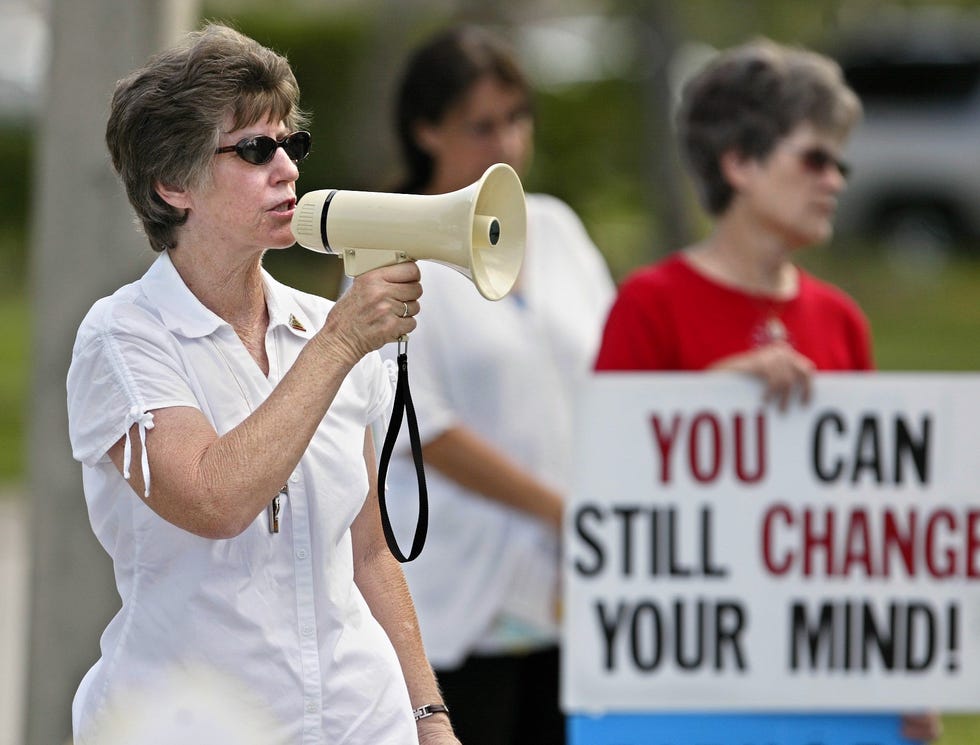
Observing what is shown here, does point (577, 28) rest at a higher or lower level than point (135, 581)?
higher

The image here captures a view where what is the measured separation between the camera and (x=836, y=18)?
799 inches

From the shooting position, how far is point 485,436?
3.74 metres

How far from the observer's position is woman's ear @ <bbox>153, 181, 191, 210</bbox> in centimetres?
220

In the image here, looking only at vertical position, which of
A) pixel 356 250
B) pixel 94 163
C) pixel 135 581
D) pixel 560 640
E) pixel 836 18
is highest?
pixel 836 18

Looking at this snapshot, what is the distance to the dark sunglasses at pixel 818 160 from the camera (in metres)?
3.79

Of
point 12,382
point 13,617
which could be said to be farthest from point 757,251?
point 12,382

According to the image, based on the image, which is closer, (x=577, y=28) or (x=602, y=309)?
(x=602, y=309)

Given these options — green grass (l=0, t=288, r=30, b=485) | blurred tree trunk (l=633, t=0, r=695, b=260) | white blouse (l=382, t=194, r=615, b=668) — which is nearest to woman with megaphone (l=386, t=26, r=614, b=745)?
white blouse (l=382, t=194, r=615, b=668)

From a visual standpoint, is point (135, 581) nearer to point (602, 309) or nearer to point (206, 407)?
point (206, 407)

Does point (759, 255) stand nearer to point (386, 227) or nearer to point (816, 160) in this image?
point (816, 160)

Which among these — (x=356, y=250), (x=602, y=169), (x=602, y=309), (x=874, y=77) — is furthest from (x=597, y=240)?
(x=356, y=250)

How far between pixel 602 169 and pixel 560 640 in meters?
15.8

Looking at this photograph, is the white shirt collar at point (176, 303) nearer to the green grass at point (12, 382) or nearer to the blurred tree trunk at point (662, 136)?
the green grass at point (12, 382)

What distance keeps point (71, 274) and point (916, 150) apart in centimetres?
1663
